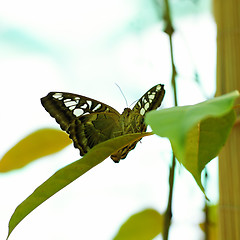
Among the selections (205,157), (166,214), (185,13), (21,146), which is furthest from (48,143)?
(185,13)

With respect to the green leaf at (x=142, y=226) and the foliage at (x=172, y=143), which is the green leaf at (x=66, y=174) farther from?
the green leaf at (x=142, y=226)

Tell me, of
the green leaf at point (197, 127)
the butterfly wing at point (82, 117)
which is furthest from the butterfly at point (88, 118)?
the green leaf at point (197, 127)

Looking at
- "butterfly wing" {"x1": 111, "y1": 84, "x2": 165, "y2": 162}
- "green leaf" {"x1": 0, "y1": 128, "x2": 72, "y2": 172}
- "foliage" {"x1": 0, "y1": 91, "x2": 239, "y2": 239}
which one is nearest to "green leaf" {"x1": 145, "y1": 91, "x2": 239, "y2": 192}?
"foliage" {"x1": 0, "y1": 91, "x2": 239, "y2": 239}

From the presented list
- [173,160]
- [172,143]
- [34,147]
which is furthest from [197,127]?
[34,147]

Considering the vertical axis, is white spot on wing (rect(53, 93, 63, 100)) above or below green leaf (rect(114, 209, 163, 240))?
above

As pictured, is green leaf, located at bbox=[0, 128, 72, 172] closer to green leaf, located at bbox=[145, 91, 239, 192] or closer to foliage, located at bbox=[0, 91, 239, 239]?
foliage, located at bbox=[0, 91, 239, 239]

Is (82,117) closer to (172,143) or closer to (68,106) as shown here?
(68,106)

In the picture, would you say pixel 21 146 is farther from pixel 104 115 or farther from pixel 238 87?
pixel 238 87

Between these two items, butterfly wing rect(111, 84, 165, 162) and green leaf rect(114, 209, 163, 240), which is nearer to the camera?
butterfly wing rect(111, 84, 165, 162)
